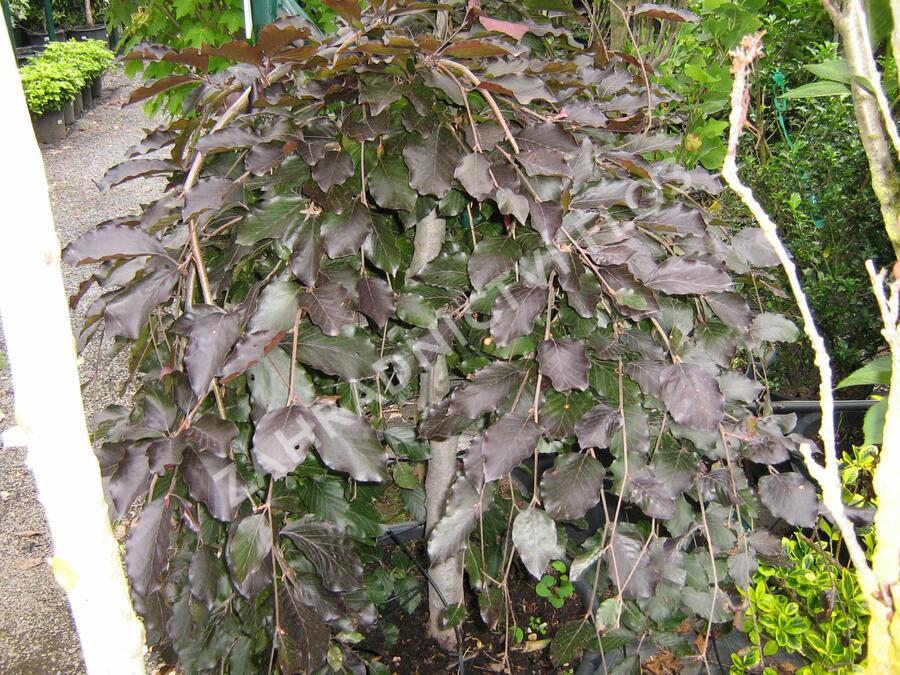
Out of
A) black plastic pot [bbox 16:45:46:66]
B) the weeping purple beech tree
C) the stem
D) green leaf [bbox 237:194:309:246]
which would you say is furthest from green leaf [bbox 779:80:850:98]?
black plastic pot [bbox 16:45:46:66]

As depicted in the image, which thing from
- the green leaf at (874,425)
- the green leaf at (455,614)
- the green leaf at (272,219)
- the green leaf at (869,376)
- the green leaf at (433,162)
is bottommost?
the green leaf at (455,614)

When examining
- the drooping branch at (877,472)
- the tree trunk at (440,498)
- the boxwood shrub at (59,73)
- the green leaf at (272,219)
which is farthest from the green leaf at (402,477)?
the boxwood shrub at (59,73)

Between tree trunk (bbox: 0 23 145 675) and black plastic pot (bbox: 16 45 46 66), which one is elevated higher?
tree trunk (bbox: 0 23 145 675)

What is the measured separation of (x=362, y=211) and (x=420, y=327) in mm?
200

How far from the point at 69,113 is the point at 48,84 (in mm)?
720

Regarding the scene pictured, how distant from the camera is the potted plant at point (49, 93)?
6.55 m

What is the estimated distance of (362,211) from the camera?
3.11ft

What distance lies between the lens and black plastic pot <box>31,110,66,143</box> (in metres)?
6.82

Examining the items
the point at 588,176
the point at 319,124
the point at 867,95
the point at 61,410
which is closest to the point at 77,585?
the point at 61,410

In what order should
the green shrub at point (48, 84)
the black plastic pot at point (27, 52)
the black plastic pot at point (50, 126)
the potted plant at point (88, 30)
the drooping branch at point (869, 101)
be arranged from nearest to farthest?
the drooping branch at point (869, 101) → the green shrub at point (48, 84) → the black plastic pot at point (50, 126) → the black plastic pot at point (27, 52) → the potted plant at point (88, 30)

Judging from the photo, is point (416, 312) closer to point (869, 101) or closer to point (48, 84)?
point (869, 101)

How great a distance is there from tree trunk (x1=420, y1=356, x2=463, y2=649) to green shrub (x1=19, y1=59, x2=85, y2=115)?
263 inches

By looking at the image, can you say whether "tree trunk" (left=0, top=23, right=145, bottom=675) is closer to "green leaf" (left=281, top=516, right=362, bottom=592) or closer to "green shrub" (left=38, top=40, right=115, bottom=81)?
"green leaf" (left=281, top=516, right=362, bottom=592)

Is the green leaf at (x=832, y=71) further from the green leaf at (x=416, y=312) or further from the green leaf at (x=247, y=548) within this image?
the green leaf at (x=247, y=548)
